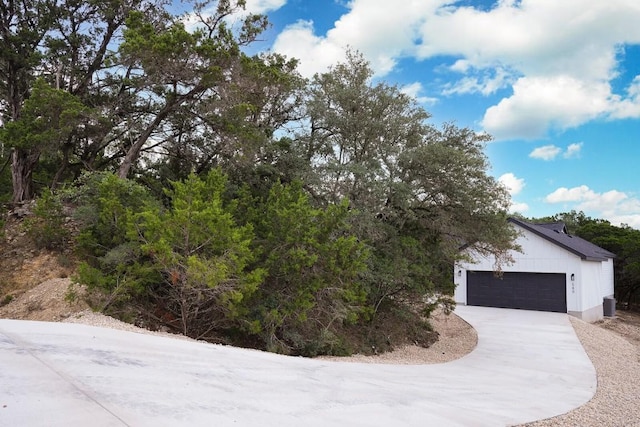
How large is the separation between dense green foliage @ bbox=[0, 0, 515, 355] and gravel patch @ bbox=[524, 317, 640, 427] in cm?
398

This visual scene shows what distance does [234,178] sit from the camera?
12.7m

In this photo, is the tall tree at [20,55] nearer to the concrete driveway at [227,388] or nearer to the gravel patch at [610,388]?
the concrete driveway at [227,388]

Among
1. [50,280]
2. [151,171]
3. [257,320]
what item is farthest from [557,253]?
[50,280]

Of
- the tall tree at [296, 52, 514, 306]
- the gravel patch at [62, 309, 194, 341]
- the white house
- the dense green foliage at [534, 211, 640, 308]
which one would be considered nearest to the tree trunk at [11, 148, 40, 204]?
the gravel patch at [62, 309, 194, 341]

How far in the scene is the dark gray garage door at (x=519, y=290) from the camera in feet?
62.7

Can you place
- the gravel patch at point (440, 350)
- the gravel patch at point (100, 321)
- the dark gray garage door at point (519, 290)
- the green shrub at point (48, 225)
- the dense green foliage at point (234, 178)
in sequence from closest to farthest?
the gravel patch at point (100, 321) → the dense green foliage at point (234, 178) → the gravel patch at point (440, 350) → the green shrub at point (48, 225) → the dark gray garage door at point (519, 290)

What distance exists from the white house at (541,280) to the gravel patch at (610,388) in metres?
4.34

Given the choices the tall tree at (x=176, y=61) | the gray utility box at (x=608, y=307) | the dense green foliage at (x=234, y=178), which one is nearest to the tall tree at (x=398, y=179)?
the dense green foliage at (x=234, y=178)

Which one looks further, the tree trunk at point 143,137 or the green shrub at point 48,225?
the tree trunk at point 143,137

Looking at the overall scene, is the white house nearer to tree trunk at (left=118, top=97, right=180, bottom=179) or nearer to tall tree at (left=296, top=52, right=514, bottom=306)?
tall tree at (left=296, top=52, right=514, bottom=306)

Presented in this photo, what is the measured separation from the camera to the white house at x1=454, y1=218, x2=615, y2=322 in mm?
18656

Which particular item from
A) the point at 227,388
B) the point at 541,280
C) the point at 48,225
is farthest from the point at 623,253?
the point at 48,225

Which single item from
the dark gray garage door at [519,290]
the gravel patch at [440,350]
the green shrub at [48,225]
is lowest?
the gravel patch at [440,350]

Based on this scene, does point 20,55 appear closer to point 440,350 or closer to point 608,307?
point 440,350
